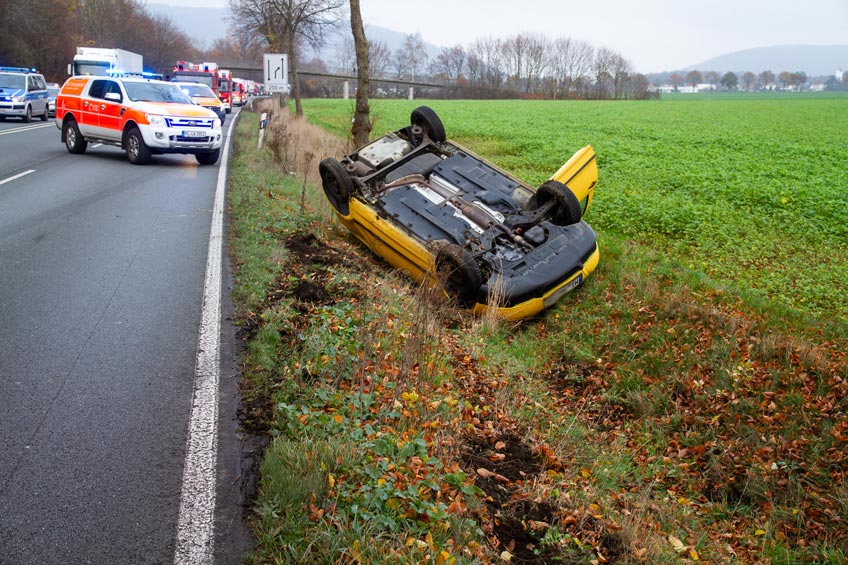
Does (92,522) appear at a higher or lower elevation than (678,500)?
higher

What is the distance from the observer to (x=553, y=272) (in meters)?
8.52

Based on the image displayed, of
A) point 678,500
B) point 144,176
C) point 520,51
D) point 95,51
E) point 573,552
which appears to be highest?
point 520,51

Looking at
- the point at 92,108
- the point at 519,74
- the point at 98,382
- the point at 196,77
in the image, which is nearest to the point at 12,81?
the point at 196,77

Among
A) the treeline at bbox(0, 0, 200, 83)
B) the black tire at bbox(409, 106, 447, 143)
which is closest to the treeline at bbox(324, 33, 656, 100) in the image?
the treeline at bbox(0, 0, 200, 83)

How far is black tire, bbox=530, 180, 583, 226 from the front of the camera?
30.4ft

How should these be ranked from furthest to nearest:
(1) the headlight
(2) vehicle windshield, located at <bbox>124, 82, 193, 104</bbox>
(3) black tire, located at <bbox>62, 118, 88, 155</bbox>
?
(3) black tire, located at <bbox>62, 118, 88, 155</bbox> < (2) vehicle windshield, located at <bbox>124, 82, 193, 104</bbox> < (1) the headlight

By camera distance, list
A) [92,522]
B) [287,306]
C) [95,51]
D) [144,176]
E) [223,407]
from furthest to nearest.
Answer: [95,51] < [144,176] < [287,306] < [223,407] < [92,522]

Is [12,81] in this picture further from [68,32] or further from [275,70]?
[68,32]

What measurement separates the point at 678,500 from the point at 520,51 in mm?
123371

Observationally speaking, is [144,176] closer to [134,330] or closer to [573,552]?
[134,330]

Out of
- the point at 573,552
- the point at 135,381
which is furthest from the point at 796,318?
the point at 135,381

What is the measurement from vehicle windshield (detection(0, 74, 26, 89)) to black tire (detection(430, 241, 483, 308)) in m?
28.4

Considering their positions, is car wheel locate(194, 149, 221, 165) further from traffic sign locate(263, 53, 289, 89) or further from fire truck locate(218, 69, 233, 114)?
fire truck locate(218, 69, 233, 114)

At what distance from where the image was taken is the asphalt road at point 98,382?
11.7 feet
